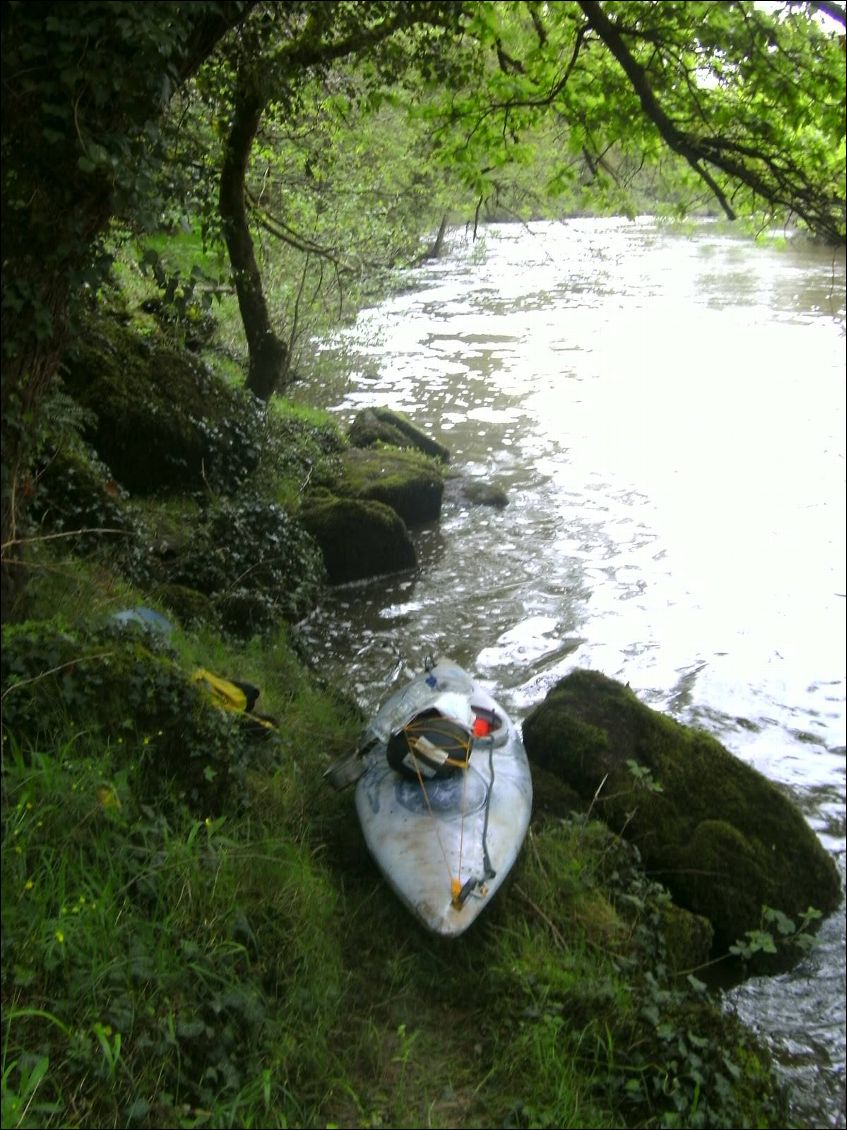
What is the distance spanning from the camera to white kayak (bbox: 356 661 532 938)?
411cm

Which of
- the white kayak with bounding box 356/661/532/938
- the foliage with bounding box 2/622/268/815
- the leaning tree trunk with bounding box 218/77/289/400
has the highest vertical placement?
the leaning tree trunk with bounding box 218/77/289/400

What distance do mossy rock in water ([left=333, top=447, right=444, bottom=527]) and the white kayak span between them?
4.51m

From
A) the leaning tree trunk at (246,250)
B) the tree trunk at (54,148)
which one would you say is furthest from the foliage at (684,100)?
the tree trunk at (54,148)

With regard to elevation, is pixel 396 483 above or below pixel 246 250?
below

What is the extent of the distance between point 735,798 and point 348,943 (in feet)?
7.62

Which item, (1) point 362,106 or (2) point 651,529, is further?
(2) point 651,529

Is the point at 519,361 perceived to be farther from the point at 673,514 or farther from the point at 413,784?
the point at 413,784

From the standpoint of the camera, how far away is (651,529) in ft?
34.9

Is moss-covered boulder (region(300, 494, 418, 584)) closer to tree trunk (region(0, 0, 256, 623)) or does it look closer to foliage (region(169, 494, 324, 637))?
foliage (region(169, 494, 324, 637))

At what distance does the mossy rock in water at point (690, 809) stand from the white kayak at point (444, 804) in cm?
35

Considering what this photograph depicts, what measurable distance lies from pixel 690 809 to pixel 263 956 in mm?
2526

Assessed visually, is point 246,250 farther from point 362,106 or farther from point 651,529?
point 651,529

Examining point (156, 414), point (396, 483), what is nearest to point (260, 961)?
point (156, 414)

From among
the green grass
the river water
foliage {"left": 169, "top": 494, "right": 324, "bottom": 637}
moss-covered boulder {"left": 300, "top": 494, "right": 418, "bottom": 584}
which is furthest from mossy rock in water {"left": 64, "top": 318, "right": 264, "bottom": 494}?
the green grass
